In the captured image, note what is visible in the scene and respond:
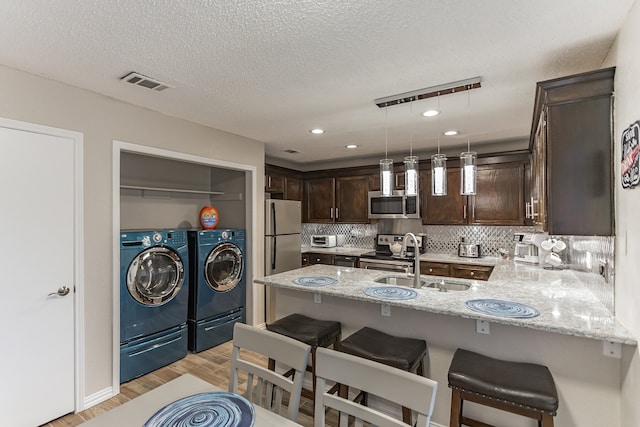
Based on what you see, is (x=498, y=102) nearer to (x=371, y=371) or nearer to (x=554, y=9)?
(x=554, y=9)

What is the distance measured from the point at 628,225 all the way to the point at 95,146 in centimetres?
351

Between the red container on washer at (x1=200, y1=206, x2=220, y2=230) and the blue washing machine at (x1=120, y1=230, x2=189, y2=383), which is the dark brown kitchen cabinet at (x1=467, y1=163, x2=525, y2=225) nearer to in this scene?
the red container on washer at (x1=200, y1=206, x2=220, y2=230)

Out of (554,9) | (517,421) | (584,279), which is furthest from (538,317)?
(554,9)

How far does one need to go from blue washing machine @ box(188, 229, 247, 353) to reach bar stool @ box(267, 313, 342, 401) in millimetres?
1411

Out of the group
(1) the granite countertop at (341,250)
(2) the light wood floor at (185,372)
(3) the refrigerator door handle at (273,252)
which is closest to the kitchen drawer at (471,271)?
(1) the granite countertop at (341,250)

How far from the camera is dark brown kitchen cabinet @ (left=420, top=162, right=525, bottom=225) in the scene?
4.10 metres

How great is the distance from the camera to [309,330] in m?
2.36

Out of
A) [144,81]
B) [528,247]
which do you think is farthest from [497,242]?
[144,81]

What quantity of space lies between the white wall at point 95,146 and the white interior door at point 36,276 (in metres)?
0.12

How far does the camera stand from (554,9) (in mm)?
1521

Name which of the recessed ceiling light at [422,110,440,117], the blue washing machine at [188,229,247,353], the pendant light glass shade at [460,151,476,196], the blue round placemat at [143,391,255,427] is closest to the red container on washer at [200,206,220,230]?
the blue washing machine at [188,229,247,353]

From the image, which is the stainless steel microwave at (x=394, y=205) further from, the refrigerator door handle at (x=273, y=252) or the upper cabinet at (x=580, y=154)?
the upper cabinet at (x=580, y=154)

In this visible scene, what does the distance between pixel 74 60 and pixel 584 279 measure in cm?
414

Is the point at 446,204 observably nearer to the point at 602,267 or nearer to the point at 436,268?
the point at 436,268
